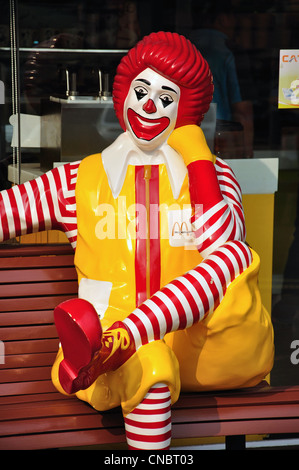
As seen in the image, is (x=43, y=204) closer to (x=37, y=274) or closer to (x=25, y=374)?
(x=37, y=274)

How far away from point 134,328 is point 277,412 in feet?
2.29

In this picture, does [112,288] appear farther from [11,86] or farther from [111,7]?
[111,7]

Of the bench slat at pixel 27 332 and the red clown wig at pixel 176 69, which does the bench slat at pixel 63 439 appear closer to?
the bench slat at pixel 27 332

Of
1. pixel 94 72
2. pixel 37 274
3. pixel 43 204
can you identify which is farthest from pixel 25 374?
pixel 94 72

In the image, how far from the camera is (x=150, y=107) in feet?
9.80

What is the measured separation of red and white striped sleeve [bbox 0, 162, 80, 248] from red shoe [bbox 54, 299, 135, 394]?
2.13 feet

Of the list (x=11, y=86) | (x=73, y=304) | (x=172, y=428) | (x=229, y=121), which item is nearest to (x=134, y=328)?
(x=73, y=304)

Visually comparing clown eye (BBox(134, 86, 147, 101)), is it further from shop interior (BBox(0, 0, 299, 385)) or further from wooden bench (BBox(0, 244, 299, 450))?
shop interior (BBox(0, 0, 299, 385))

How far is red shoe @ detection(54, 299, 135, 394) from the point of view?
8.04 ft

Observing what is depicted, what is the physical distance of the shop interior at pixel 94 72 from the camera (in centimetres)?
421

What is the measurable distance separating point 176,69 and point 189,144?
0.27m

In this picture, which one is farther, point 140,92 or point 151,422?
point 140,92

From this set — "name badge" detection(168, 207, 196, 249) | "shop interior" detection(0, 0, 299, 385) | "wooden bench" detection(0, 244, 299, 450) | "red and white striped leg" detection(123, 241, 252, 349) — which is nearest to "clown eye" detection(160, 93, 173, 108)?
"name badge" detection(168, 207, 196, 249)

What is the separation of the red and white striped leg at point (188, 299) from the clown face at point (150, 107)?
502 mm
